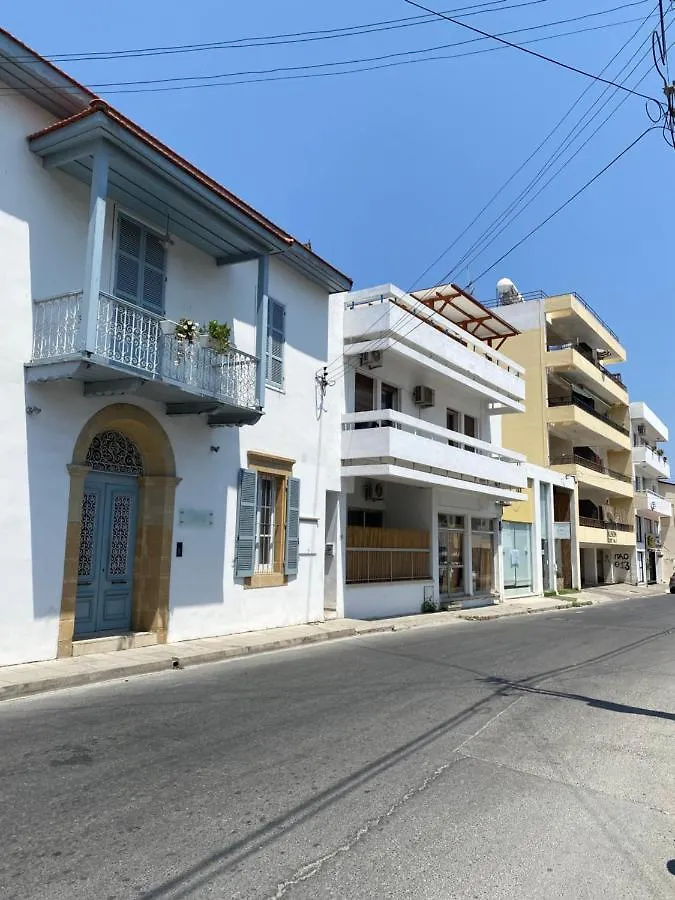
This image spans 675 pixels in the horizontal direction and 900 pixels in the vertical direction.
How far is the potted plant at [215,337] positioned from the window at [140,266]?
92cm

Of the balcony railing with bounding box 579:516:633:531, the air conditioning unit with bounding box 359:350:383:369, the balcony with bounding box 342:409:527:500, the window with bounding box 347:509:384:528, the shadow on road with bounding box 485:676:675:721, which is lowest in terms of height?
the shadow on road with bounding box 485:676:675:721

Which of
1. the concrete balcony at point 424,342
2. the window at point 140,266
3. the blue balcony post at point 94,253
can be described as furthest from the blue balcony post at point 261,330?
the concrete balcony at point 424,342

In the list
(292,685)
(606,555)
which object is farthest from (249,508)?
(606,555)

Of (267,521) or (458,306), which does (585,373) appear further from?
(267,521)

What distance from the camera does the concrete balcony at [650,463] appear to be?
44406 mm

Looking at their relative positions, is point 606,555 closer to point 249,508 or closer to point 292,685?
point 249,508

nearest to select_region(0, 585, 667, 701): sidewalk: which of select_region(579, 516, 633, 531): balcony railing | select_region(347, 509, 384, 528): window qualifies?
select_region(347, 509, 384, 528): window

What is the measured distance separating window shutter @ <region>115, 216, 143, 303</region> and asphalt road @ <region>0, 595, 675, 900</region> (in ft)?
19.6

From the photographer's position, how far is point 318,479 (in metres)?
15.4

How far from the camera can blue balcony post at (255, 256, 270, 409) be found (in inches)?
481

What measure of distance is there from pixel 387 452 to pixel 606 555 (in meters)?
32.6

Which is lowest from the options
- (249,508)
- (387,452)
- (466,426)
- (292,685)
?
(292,685)

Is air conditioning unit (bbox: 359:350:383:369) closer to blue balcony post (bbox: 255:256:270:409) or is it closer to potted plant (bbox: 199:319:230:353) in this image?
blue balcony post (bbox: 255:256:270:409)

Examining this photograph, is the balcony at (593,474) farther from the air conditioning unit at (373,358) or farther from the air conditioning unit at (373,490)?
the air conditioning unit at (373,358)
